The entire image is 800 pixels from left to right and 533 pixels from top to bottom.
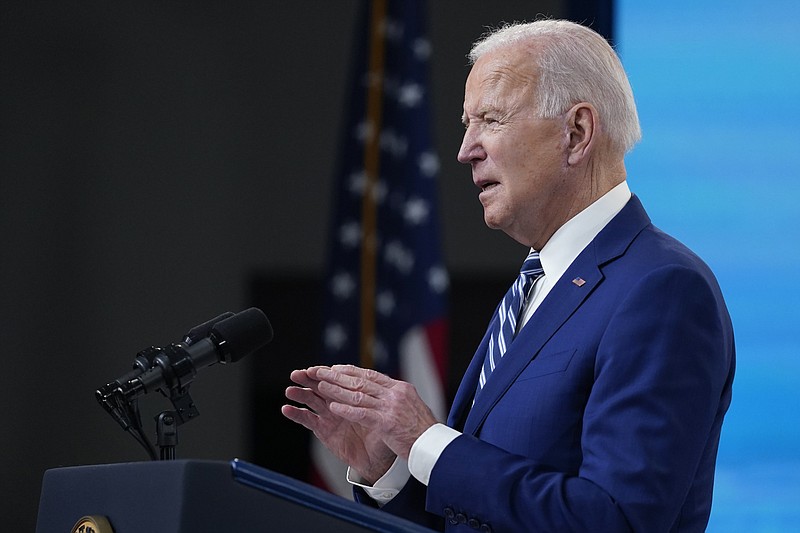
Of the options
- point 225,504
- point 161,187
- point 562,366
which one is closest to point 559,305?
point 562,366

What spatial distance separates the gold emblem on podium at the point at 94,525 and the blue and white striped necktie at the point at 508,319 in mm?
710

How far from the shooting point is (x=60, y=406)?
4391mm

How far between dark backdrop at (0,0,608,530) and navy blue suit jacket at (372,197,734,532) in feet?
10.1

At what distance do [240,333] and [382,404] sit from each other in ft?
0.90

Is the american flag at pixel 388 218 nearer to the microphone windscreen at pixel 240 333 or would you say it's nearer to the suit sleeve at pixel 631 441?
the microphone windscreen at pixel 240 333

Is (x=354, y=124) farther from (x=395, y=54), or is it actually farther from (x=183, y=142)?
(x=183, y=142)

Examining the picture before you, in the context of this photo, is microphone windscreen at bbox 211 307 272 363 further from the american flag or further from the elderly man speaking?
the american flag

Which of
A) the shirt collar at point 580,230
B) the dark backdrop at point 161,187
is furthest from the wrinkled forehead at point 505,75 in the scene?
the dark backdrop at point 161,187

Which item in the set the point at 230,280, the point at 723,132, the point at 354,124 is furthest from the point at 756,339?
the point at 230,280

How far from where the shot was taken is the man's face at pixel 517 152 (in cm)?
184

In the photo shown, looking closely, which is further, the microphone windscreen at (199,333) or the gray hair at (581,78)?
the gray hair at (581,78)

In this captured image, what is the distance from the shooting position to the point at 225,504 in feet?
3.91

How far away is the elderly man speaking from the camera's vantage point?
1472 millimetres

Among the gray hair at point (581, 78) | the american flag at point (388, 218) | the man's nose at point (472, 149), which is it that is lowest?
the american flag at point (388, 218)
